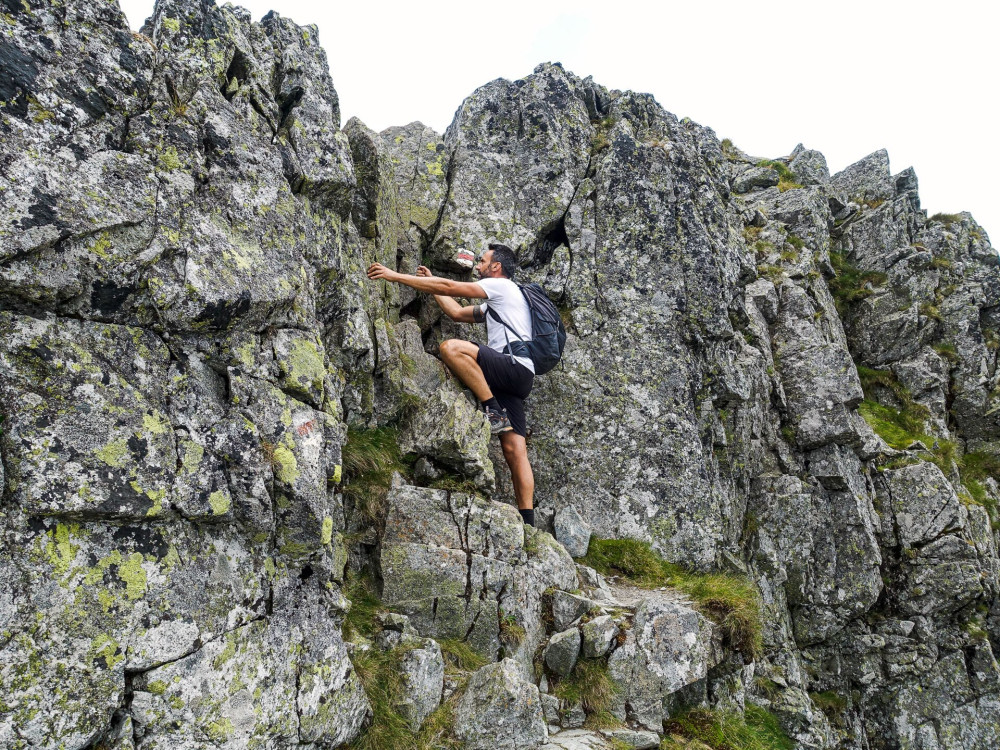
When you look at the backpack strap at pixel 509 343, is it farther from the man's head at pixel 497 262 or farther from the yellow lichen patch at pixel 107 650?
the yellow lichen patch at pixel 107 650

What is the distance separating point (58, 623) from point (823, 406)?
55.9 feet

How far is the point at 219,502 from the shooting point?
6.74 m

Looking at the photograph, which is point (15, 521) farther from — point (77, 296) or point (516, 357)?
point (516, 357)

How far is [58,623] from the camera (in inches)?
217

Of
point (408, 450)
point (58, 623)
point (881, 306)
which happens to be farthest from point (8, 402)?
point (881, 306)

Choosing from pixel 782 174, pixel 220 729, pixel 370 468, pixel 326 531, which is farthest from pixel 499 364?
pixel 782 174

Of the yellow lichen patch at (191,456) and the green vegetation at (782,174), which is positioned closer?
the yellow lichen patch at (191,456)

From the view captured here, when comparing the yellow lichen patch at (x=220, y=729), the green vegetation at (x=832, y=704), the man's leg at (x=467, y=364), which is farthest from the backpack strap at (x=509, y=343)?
the green vegetation at (x=832, y=704)

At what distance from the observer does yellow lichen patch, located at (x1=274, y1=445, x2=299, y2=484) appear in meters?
7.41

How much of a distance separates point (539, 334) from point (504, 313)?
2.84 feet

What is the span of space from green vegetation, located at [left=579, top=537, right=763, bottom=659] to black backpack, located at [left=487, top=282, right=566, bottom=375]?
4119 mm

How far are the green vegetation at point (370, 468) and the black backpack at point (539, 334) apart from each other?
3.14 m

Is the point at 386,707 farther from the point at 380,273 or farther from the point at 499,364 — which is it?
the point at 380,273

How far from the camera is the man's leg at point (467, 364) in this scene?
1162cm
